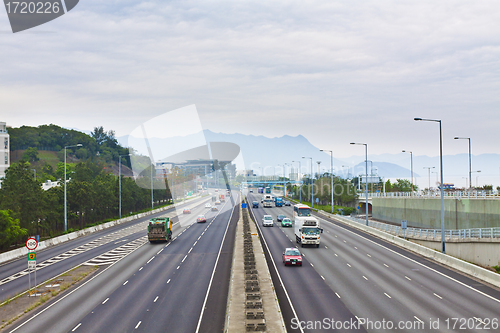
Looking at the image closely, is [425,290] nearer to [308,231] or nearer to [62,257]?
[308,231]

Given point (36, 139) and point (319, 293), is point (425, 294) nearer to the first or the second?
point (319, 293)

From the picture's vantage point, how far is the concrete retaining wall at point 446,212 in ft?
177

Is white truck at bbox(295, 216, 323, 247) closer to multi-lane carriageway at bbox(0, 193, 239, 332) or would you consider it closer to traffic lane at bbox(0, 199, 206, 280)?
multi-lane carriageway at bbox(0, 193, 239, 332)

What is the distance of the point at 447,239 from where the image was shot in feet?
150

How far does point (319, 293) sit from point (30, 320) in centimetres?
1608

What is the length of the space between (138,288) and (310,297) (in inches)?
447

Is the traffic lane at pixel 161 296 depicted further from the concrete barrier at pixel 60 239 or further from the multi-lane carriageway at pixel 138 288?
the concrete barrier at pixel 60 239

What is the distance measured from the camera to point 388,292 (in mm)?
26359

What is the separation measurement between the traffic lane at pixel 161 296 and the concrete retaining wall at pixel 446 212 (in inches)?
1391

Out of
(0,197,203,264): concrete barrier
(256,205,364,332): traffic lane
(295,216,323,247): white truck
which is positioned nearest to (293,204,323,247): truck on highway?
(295,216,323,247): white truck

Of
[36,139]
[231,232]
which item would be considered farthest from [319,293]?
[36,139]

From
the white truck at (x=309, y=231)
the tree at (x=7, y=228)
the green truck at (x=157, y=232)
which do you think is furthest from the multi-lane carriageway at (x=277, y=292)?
the tree at (x=7, y=228)

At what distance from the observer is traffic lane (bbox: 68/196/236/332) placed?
21005mm

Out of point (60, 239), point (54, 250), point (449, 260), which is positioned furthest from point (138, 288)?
point (60, 239)
